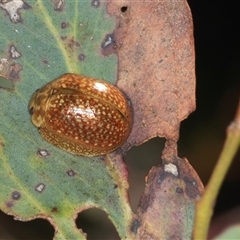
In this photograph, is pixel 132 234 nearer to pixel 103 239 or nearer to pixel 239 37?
pixel 103 239

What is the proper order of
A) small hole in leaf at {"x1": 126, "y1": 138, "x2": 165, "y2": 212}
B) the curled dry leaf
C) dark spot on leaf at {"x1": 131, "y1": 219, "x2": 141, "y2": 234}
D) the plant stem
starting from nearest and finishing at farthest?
the plant stem
the curled dry leaf
dark spot on leaf at {"x1": 131, "y1": 219, "x2": 141, "y2": 234}
small hole in leaf at {"x1": 126, "y1": 138, "x2": 165, "y2": 212}

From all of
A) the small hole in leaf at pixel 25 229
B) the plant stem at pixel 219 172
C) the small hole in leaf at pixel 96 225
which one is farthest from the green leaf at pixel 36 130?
the plant stem at pixel 219 172

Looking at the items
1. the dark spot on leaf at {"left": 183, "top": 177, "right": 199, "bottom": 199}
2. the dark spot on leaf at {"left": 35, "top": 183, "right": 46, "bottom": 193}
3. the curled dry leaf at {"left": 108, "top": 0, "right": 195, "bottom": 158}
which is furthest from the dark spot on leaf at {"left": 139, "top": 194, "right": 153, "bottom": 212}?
the dark spot on leaf at {"left": 35, "top": 183, "right": 46, "bottom": 193}

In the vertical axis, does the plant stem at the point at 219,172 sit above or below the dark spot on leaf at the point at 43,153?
above

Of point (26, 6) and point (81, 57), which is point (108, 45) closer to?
point (81, 57)

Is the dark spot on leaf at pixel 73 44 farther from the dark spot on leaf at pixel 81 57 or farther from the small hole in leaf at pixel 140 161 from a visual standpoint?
the small hole in leaf at pixel 140 161

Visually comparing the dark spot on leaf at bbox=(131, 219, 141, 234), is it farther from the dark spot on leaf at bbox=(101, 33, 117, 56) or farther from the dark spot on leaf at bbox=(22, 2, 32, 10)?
the dark spot on leaf at bbox=(22, 2, 32, 10)

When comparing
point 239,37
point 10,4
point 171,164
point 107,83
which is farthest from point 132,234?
point 239,37
